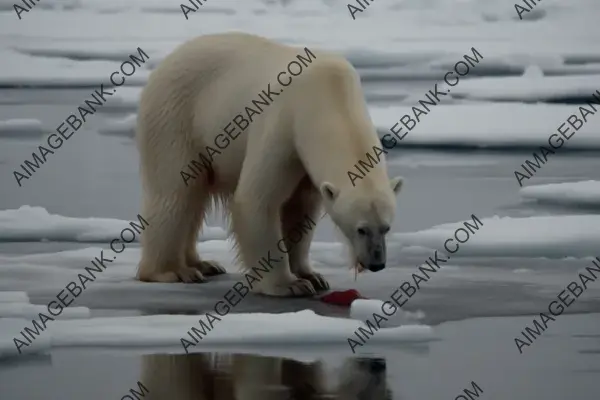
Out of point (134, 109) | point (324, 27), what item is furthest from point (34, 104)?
point (324, 27)

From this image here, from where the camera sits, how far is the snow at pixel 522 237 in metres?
6.75

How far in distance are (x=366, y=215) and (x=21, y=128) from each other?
21.7 ft

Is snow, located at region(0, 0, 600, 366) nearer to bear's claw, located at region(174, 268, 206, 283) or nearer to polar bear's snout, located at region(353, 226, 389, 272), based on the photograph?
bear's claw, located at region(174, 268, 206, 283)

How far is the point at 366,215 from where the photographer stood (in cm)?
529

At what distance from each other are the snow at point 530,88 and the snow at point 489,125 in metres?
0.45

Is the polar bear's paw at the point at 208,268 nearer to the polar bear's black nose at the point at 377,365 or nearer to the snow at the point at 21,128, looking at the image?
the polar bear's black nose at the point at 377,365

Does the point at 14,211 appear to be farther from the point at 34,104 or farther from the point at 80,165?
the point at 34,104

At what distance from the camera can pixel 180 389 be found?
4.27 m

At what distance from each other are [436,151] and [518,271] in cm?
445

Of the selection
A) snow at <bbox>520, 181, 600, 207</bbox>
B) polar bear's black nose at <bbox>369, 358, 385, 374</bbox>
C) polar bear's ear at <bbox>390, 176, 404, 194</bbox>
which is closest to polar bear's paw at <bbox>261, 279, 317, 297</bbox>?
polar bear's ear at <bbox>390, 176, 404, 194</bbox>

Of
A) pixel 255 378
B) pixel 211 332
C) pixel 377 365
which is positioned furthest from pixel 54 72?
pixel 255 378

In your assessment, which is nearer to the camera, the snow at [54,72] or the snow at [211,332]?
the snow at [211,332]

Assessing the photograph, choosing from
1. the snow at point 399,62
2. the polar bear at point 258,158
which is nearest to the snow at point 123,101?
the snow at point 399,62

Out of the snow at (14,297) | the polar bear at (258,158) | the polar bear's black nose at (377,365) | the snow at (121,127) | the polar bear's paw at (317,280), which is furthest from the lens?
the snow at (121,127)
